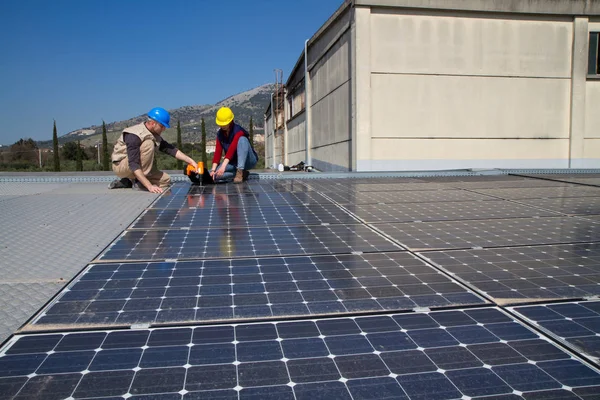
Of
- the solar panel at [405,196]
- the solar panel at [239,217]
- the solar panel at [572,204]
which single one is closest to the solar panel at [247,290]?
the solar panel at [239,217]

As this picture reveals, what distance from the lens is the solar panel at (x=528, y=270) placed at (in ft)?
10.5

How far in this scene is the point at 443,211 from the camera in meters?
6.42

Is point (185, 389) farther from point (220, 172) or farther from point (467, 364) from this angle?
point (220, 172)

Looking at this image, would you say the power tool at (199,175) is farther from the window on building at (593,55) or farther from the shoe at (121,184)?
the window on building at (593,55)

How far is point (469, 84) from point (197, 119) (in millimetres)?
117660

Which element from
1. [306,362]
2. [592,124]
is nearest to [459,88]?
[592,124]

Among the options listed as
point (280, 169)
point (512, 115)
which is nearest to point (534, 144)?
point (512, 115)

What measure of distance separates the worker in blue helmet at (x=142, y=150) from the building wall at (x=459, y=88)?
332 inches

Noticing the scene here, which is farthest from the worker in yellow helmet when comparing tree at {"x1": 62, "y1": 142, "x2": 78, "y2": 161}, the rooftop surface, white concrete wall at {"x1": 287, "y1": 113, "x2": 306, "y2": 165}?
tree at {"x1": 62, "y1": 142, "x2": 78, "y2": 161}

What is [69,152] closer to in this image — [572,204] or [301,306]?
[572,204]

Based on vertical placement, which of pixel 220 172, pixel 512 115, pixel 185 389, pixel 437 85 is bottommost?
pixel 185 389

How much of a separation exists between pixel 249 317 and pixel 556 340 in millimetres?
1749

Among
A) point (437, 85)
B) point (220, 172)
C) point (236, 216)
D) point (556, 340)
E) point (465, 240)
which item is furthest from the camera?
point (437, 85)

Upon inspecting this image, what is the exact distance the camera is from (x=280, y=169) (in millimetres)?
14344
